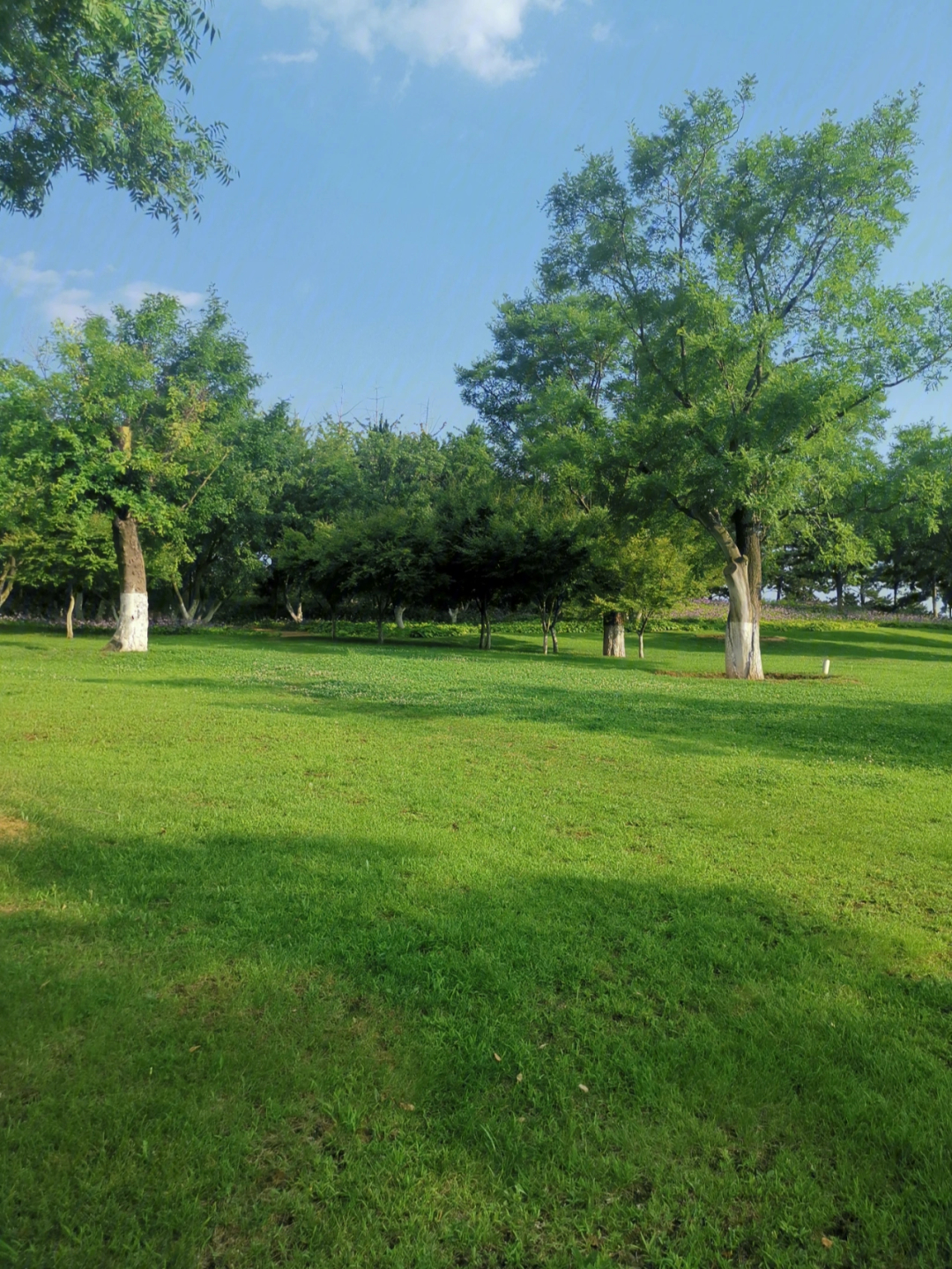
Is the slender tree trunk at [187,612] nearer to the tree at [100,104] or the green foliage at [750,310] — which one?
the green foliage at [750,310]


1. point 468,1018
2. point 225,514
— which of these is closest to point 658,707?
point 468,1018

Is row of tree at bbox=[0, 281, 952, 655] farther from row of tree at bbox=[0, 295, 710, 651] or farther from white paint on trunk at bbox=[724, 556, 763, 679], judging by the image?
white paint on trunk at bbox=[724, 556, 763, 679]

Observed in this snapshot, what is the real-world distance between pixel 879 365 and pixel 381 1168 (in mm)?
20740

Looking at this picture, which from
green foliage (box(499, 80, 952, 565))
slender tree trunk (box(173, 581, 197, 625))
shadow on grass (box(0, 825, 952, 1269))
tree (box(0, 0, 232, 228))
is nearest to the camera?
shadow on grass (box(0, 825, 952, 1269))

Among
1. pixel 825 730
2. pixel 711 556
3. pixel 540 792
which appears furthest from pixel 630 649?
pixel 540 792

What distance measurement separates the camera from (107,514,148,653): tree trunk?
75.6ft

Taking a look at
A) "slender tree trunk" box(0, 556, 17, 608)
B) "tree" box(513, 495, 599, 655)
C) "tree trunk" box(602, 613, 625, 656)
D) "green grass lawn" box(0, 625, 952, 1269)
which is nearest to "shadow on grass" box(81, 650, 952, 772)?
"green grass lawn" box(0, 625, 952, 1269)

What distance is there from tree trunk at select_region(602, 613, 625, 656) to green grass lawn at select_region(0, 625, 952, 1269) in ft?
68.4

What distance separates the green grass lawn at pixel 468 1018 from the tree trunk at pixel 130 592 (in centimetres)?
1640

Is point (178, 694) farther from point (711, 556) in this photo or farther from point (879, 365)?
point (711, 556)

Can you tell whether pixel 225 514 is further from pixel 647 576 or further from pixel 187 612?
pixel 647 576

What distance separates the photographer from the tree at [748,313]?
1772cm

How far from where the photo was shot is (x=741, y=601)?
20.3 m

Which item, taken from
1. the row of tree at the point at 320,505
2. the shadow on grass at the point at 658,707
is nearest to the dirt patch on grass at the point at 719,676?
the shadow on grass at the point at 658,707
